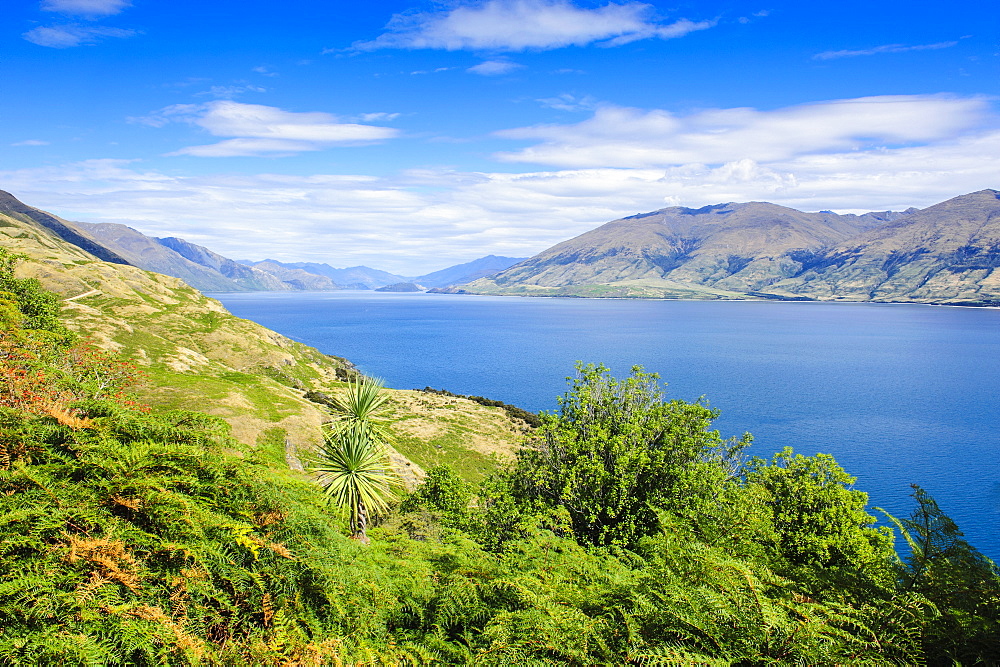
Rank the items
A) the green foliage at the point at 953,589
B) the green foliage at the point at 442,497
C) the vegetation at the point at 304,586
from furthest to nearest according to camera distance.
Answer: the green foliage at the point at 442,497 → the green foliage at the point at 953,589 → the vegetation at the point at 304,586

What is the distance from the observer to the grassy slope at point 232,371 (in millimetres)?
36031

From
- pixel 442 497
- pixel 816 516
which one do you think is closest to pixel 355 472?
pixel 442 497

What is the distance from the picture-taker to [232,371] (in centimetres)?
6288

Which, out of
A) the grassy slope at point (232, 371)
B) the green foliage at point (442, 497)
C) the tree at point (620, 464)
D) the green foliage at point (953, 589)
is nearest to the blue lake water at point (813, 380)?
the grassy slope at point (232, 371)

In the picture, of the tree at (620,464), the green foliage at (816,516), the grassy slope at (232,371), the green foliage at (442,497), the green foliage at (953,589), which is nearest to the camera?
the green foliage at (953,589)

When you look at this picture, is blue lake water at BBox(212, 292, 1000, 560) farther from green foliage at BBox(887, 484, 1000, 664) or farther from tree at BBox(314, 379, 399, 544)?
tree at BBox(314, 379, 399, 544)

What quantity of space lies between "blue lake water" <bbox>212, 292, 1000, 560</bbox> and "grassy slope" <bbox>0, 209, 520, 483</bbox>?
24.4 m

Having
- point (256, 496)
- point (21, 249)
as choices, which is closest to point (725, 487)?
point (256, 496)

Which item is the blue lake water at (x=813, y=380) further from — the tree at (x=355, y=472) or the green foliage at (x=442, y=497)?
the tree at (x=355, y=472)

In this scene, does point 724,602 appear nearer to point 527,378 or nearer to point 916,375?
point 527,378

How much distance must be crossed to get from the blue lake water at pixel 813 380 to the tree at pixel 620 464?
Result: 34.8 meters

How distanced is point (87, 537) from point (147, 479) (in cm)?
97

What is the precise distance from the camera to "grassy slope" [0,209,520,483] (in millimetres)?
36031

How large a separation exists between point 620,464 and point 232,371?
56.9 m
